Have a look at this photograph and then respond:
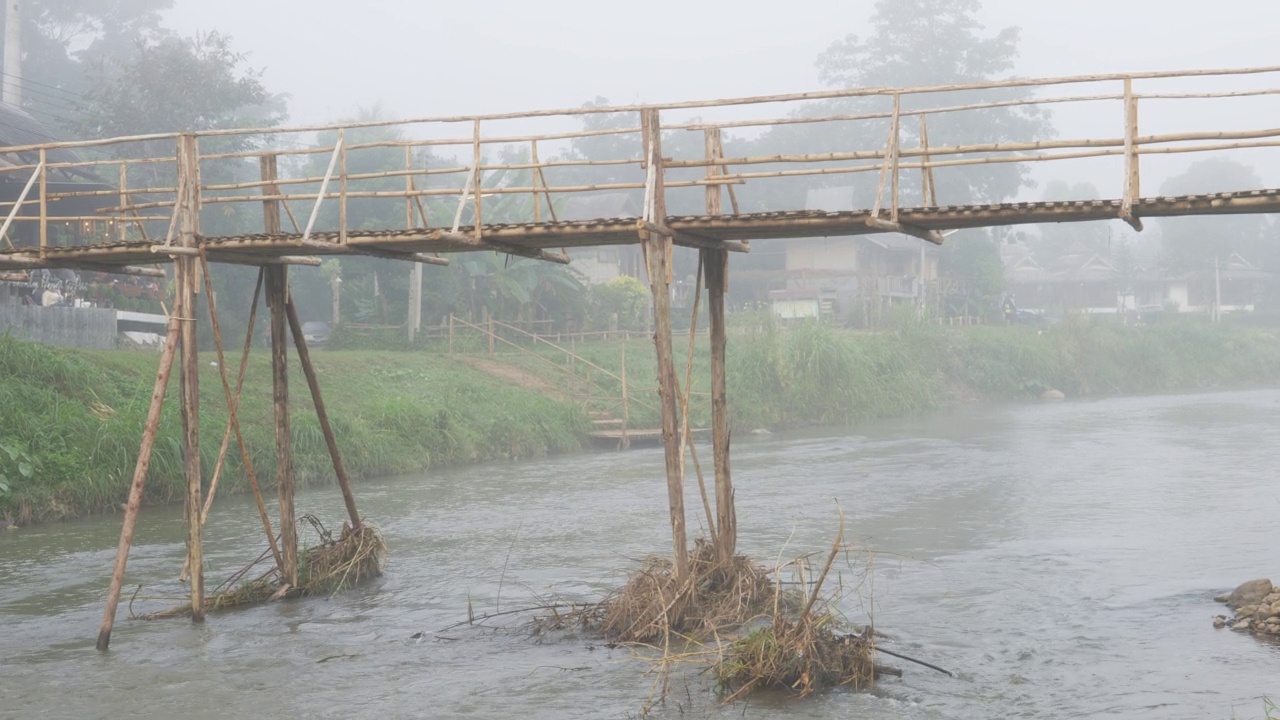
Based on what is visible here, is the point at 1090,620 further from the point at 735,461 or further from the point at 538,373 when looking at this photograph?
the point at 538,373

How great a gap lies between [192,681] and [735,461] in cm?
1795

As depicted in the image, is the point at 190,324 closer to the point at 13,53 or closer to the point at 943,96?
the point at 13,53

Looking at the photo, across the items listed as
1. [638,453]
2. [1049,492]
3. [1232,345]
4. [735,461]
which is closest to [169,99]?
[638,453]

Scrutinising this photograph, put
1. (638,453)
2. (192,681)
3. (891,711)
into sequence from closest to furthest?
(891,711)
(192,681)
(638,453)

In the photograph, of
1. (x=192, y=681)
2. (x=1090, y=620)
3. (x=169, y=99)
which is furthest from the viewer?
(x=169, y=99)

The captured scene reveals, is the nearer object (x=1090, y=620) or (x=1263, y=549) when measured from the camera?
(x=1090, y=620)

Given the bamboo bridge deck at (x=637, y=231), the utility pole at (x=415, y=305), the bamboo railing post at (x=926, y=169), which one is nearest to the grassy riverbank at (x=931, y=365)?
the utility pole at (x=415, y=305)

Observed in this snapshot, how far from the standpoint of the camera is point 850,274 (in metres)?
58.2

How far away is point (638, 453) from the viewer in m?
31.4

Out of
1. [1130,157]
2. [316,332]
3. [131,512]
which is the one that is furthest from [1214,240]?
[131,512]

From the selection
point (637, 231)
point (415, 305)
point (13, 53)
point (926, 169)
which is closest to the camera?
point (926, 169)

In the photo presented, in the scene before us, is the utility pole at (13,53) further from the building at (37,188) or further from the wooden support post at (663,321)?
the wooden support post at (663,321)

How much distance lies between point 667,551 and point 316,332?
29.4m

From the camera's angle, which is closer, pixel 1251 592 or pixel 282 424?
pixel 1251 592
